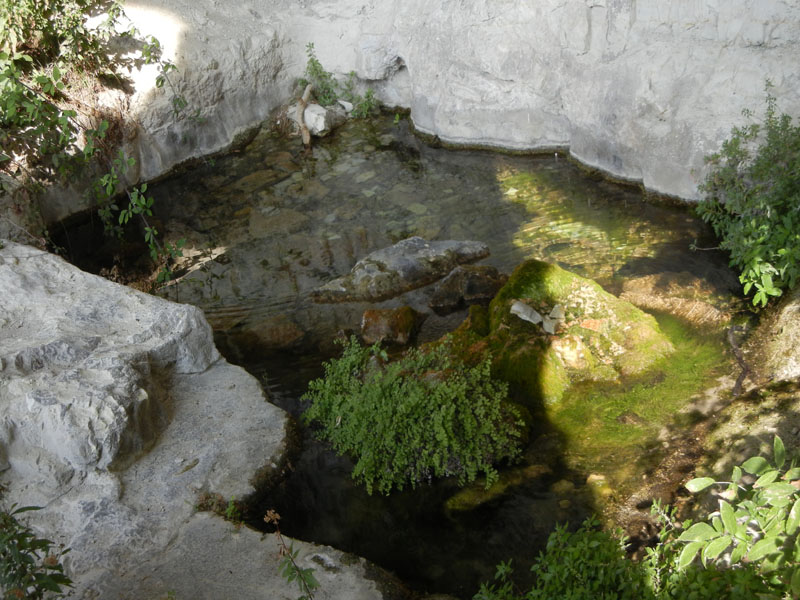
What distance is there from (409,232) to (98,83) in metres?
5.42

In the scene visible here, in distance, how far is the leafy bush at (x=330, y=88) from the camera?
41.8 feet

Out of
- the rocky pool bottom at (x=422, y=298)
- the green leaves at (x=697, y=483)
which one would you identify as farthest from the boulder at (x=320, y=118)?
the green leaves at (x=697, y=483)

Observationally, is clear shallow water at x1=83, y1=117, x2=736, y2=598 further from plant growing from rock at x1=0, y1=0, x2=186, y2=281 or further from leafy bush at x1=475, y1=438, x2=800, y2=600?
plant growing from rock at x1=0, y1=0, x2=186, y2=281

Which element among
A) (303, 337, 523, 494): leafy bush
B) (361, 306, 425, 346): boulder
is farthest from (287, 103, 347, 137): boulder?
(303, 337, 523, 494): leafy bush

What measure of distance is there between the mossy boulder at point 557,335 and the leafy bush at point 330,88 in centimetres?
743

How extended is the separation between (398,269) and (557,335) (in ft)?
8.12

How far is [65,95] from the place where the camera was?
10.0 m

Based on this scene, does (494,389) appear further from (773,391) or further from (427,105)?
(427,105)

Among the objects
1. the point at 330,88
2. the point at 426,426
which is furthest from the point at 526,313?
the point at 330,88

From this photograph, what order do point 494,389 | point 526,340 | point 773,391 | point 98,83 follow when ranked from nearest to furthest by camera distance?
1. point 773,391
2. point 494,389
3. point 526,340
4. point 98,83

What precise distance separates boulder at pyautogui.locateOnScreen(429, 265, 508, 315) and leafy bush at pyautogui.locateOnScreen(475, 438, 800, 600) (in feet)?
11.5

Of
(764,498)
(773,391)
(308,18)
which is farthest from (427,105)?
(764,498)

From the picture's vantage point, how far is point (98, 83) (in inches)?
415

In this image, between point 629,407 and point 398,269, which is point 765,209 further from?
point 398,269
